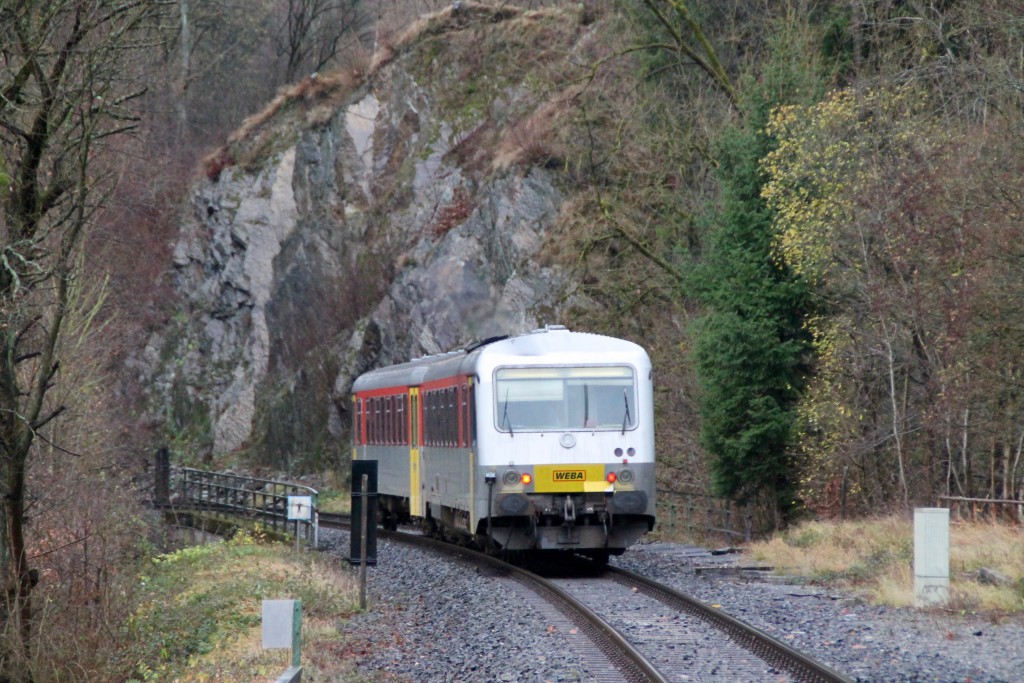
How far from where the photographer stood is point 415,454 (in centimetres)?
2300

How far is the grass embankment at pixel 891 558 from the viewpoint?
14.3 meters

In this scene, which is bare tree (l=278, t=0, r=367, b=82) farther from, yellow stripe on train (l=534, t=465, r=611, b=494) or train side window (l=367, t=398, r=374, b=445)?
yellow stripe on train (l=534, t=465, r=611, b=494)

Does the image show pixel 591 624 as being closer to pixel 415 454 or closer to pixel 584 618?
pixel 584 618

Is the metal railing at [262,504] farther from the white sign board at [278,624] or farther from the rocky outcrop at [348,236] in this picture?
the white sign board at [278,624]

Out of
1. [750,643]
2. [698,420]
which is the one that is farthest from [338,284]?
[750,643]

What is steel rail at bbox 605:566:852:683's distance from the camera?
10453mm

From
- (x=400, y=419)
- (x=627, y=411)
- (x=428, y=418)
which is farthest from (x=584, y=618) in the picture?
(x=400, y=419)

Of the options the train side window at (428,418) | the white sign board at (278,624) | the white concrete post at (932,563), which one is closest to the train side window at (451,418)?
the train side window at (428,418)

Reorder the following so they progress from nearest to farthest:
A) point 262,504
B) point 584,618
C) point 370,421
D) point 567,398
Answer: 1. point 584,618
2. point 567,398
3. point 370,421
4. point 262,504

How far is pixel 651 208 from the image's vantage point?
32.6m

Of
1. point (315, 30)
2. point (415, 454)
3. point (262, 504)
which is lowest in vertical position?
point (262, 504)

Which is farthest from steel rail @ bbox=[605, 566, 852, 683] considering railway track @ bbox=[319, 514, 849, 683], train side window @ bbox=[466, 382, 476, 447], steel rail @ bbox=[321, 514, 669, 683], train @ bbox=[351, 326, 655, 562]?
train side window @ bbox=[466, 382, 476, 447]

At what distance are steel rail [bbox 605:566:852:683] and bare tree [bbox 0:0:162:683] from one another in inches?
259

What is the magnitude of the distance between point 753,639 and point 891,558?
5682 mm
